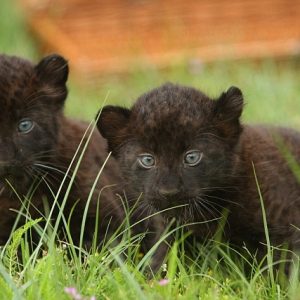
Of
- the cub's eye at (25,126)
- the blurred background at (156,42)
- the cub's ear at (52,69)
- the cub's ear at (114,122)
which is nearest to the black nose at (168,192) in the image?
the cub's ear at (114,122)

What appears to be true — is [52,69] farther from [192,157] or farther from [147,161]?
[192,157]

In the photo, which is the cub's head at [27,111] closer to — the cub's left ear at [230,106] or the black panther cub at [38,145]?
the black panther cub at [38,145]

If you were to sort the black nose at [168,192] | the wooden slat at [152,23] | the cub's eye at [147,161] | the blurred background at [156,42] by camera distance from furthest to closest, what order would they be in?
the wooden slat at [152,23] → the blurred background at [156,42] → the cub's eye at [147,161] → the black nose at [168,192]

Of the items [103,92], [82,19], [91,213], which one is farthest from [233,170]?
[82,19]

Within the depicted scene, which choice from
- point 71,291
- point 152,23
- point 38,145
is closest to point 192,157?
point 38,145

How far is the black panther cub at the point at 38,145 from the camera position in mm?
4949

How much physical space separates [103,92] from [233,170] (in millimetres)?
4149

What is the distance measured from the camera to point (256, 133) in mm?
5316

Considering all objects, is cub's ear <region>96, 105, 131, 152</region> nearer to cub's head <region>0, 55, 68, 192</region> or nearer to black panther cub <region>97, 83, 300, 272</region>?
black panther cub <region>97, 83, 300, 272</region>

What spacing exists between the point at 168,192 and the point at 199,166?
0.26 m

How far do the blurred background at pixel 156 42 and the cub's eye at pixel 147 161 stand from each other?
3.00 m

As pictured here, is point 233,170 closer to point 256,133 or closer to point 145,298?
point 256,133

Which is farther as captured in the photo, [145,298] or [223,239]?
[223,239]

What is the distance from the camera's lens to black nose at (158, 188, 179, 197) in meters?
4.53
